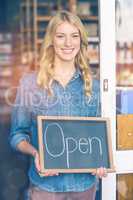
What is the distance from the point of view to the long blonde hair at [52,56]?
3105 mm

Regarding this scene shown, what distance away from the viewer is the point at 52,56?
3.14 metres

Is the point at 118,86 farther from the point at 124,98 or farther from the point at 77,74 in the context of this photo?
the point at 77,74

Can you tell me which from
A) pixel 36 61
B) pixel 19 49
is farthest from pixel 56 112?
pixel 19 49

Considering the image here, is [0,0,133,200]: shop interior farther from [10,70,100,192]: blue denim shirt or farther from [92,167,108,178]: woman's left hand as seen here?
[92,167,108,178]: woman's left hand

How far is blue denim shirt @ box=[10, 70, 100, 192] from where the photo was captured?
304 centimetres

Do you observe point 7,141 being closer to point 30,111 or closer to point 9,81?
point 9,81

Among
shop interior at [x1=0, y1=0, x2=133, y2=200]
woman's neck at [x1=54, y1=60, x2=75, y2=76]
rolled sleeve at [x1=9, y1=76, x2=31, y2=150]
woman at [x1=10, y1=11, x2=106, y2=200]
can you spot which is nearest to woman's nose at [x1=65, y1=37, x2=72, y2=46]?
woman at [x1=10, y1=11, x2=106, y2=200]

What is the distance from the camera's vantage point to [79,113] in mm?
3152

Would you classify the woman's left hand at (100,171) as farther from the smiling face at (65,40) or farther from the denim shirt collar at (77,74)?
the smiling face at (65,40)

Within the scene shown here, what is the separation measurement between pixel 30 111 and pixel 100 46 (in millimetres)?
725

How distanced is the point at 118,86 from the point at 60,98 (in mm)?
721

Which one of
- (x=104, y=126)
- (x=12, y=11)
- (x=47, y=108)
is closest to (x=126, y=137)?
(x=104, y=126)

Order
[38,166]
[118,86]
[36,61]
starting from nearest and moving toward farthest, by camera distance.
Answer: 1. [38,166]
2. [118,86]
3. [36,61]

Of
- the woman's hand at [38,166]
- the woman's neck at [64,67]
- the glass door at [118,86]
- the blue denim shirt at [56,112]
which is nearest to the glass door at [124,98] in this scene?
the glass door at [118,86]
